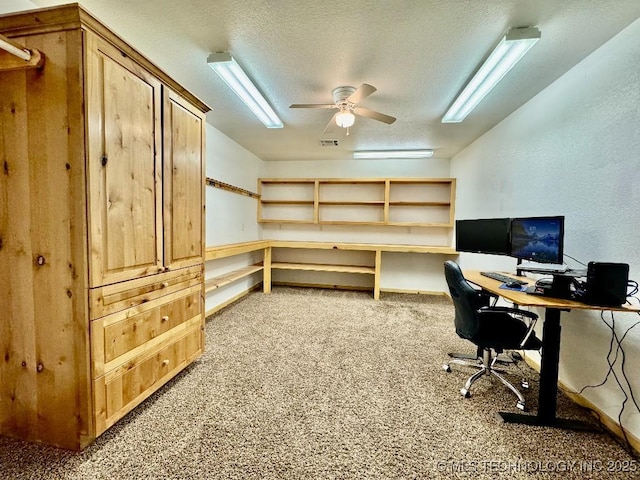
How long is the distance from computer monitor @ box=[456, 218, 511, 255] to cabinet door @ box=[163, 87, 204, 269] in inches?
114

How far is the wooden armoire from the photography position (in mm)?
1311

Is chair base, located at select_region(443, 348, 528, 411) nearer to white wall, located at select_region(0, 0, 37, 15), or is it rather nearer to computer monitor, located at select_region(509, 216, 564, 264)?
computer monitor, located at select_region(509, 216, 564, 264)

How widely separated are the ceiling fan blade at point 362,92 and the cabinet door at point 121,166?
1473mm

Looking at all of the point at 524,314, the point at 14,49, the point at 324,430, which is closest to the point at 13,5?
the point at 14,49

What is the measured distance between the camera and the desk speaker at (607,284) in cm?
149

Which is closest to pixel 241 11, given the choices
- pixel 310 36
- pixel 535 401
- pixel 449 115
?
pixel 310 36

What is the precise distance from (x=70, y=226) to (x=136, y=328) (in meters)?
0.72

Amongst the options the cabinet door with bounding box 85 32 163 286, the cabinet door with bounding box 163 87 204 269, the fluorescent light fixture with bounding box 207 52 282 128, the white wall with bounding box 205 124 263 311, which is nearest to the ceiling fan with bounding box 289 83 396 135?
the fluorescent light fixture with bounding box 207 52 282 128

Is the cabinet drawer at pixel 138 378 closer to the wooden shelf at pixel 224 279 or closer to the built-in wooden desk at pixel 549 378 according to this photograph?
the wooden shelf at pixel 224 279

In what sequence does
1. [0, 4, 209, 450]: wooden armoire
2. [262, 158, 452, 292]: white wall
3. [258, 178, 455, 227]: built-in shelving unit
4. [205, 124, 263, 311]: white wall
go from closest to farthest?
1. [0, 4, 209, 450]: wooden armoire
2. [205, 124, 263, 311]: white wall
3. [258, 178, 455, 227]: built-in shelving unit
4. [262, 158, 452, 292]: white wall

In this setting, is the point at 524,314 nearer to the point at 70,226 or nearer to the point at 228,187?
the point at 70,226

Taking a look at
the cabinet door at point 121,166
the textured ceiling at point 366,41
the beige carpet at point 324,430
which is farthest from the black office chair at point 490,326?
the cabinet door at point 121,166

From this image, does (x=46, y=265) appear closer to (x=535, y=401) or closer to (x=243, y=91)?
(x=243, y=91)

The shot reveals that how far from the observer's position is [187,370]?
7.29 feet
